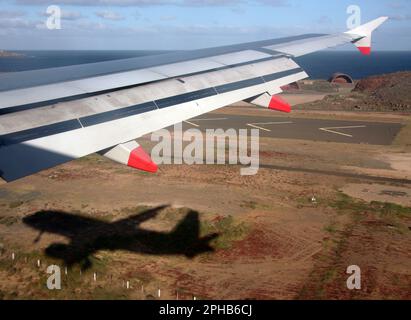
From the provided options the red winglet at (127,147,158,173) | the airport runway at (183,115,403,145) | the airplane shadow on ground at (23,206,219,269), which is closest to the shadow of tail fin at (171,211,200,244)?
the airplane shadow on ground at (23,206,219,269)

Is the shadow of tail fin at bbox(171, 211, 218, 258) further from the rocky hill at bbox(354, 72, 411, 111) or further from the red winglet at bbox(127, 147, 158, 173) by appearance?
the rocky hill at bbox(354, 72, 411, 111)

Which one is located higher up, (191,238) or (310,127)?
(310,127)

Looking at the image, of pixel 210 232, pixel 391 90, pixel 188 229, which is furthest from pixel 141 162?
pixel 391 90

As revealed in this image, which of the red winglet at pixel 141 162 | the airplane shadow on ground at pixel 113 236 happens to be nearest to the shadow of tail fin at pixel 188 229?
the airplane shadow on ground at pixel 113 236

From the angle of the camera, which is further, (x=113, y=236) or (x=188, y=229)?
(x=188, y=229)

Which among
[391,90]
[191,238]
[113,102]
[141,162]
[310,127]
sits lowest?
[191,238]

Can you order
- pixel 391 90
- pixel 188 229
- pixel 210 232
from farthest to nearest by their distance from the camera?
1. pixel 391 90
2. pixel 188 229
3. pixel 210 232

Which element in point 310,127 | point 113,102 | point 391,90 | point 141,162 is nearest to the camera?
point 141,162

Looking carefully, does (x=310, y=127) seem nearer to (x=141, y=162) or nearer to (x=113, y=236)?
(x=113, y=236)
